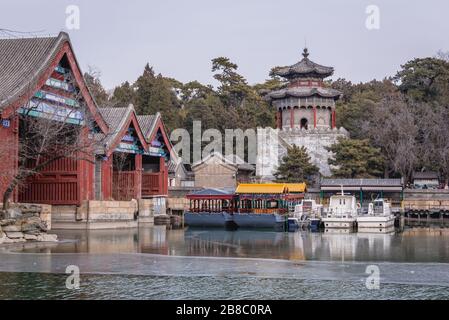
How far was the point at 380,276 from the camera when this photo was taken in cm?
2000

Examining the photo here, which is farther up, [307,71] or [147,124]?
[307,71]

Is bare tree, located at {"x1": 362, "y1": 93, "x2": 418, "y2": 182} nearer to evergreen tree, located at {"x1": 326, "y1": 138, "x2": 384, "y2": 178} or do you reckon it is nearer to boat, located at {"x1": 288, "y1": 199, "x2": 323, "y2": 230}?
evergreen tree, located at {"x1": 326, "y1": 138, "x2": 384, "y2": 178}

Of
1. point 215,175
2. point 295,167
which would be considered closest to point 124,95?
point 215,175

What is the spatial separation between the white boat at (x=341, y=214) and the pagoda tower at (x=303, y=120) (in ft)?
80.6

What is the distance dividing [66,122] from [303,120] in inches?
1896

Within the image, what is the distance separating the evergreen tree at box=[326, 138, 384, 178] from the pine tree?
9.14ft

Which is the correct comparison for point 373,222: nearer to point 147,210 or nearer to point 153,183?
point 147,210

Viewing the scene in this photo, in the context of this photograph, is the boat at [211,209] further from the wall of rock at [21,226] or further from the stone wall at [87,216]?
the wall of rock at [21,226]

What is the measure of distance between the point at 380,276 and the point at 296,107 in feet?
222

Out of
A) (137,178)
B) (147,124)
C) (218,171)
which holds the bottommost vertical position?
(137,178)

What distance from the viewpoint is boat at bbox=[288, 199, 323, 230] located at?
50562 millimetres

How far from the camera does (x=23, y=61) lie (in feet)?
135
